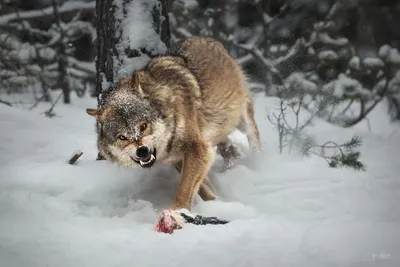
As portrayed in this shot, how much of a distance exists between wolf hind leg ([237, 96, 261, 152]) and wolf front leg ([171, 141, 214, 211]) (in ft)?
5.18

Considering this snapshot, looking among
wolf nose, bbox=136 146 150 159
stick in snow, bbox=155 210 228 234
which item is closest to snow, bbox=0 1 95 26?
wolf nose, bbox=136 146 150 159

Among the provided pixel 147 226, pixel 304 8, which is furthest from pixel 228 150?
pixel 304 8

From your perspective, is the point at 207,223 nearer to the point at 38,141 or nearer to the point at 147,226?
the point at 147,226

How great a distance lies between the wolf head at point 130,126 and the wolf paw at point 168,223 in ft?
1.91

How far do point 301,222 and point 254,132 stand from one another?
2236 millimetres

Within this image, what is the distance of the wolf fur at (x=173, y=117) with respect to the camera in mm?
3318

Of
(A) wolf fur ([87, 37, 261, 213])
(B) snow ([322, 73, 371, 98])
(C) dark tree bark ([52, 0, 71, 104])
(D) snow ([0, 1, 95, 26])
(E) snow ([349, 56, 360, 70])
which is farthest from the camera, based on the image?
(D) snow ([0, 1, 95, 26])

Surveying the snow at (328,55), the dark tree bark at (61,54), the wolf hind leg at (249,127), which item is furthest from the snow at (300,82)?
the dark tree bark at (61,54)

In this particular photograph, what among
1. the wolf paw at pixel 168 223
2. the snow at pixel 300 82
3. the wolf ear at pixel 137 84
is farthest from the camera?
the snow at pixel 300 82

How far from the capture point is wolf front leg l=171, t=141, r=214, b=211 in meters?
3.38

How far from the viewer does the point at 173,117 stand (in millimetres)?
3486

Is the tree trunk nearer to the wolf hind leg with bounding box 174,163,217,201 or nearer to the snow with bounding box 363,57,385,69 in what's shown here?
the wolf hind leg with bounding box 174,163,217,201

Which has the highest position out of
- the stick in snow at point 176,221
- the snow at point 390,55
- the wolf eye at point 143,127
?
the wolf eye at point 143,127

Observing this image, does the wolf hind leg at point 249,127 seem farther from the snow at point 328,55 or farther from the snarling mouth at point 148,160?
the snow at point 328,55
